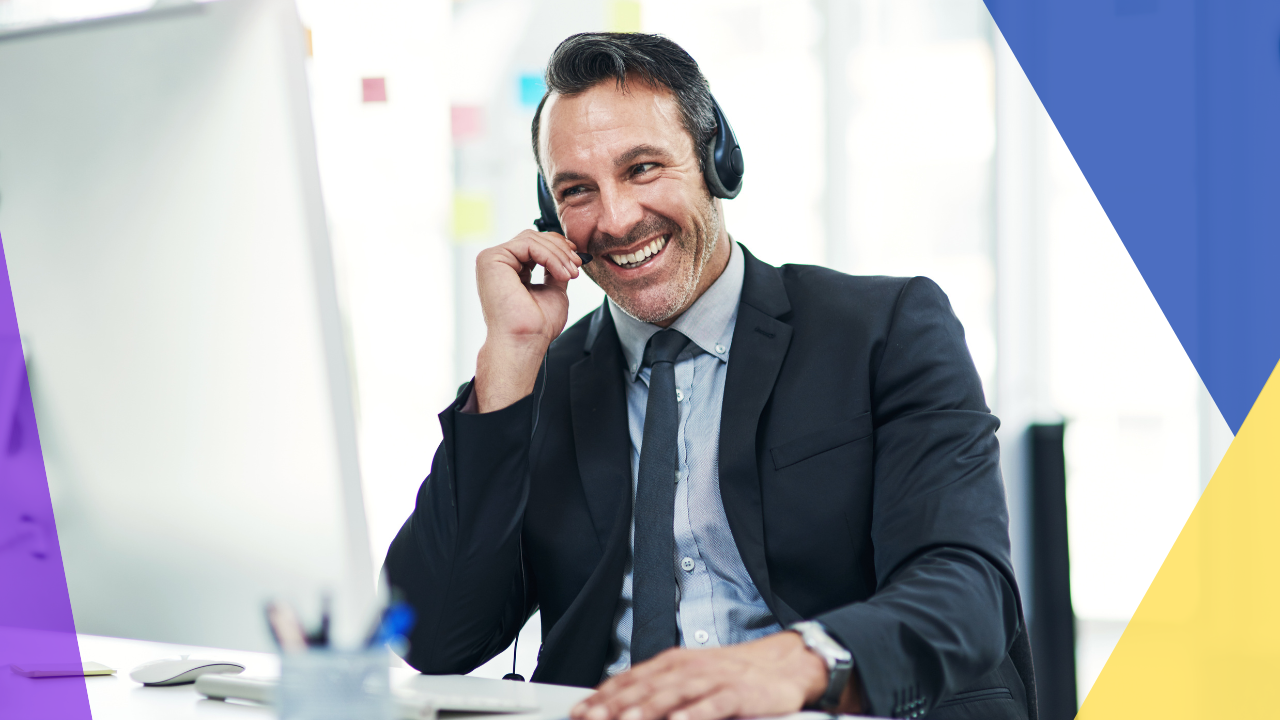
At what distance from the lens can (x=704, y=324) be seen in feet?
4.74

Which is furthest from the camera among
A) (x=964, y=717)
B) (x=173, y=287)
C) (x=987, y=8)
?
(x=987, y=8)

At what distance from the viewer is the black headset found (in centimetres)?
148

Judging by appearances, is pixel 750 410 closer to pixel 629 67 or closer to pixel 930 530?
pixel 930 530

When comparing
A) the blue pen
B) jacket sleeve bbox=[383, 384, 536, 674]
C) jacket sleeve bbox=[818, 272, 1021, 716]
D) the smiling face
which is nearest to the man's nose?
the smiling face

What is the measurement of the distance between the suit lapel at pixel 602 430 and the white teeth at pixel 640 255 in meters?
0.13

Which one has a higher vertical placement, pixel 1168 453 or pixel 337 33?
pixel 337 33

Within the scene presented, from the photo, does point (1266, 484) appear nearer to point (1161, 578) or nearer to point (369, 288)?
point (1161, 578)

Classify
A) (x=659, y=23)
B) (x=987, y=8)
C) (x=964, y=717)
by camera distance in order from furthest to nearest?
(x=659, y=23) → (x=987, y=8) → (x=964, y=717)

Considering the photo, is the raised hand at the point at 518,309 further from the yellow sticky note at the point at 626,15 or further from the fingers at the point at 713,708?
the yellow sticky note at the point at 626,15

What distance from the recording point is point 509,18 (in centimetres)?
A: 280

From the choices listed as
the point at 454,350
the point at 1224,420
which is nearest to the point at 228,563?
the point at 454,350

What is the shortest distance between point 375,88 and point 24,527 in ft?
7.43

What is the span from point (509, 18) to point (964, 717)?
2.32 metres

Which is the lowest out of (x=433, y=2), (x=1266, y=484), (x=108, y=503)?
(x=1266, y=484)
